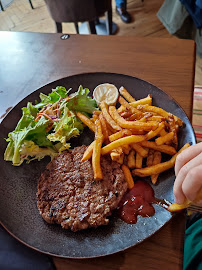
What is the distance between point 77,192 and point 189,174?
649mm

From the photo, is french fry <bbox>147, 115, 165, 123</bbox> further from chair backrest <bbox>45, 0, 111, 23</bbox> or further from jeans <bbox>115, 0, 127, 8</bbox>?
jeans <bbox>115, 0, 127, 8</bbox>

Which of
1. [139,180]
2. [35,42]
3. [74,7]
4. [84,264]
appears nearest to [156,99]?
[139,180]

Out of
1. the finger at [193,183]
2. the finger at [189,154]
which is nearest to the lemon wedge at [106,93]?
the finger at [189,154]

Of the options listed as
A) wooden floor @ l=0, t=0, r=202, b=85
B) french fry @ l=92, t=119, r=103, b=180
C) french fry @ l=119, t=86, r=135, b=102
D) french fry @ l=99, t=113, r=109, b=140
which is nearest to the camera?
french fry @ l=92, t=119, r=103, b=180

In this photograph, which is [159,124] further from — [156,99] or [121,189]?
[121,189]

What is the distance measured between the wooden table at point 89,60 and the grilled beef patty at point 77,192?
2.27 feet

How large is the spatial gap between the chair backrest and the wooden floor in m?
1.09

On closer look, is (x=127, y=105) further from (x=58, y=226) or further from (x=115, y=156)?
(x=58, y=226)

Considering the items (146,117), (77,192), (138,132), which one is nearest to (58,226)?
(77,192)

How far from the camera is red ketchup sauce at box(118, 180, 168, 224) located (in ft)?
4.08

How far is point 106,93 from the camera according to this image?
1.82 metres

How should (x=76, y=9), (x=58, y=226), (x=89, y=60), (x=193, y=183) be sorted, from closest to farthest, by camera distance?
(x=193, y=183) → (x=58, y=226) → (x=89, y=60) → (x=76, y=9)

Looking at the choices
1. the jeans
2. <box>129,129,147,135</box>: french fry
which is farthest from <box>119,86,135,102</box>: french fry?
the jeans

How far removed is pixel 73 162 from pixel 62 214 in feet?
1.08
